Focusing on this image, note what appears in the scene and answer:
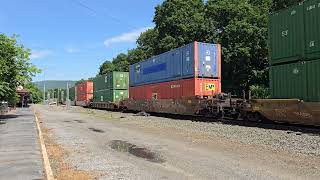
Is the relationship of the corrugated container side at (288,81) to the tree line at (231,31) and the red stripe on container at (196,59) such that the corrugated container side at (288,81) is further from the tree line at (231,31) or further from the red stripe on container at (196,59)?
the tree line at (231,31)

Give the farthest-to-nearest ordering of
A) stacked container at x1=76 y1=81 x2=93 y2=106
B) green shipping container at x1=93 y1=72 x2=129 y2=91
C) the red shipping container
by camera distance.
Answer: stacked container at x1=76 y1=81 x2=93 y2=106, green shipping container at x1=93 y1=72 x2=129 y2=91, the red shipping container

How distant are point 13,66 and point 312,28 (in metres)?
22.2

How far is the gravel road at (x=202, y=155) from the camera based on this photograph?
929cm

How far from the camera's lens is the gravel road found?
9.29 m

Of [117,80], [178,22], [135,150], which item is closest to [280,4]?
[178,22]

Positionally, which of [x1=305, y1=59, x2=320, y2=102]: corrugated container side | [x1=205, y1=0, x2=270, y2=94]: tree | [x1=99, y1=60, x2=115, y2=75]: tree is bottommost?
[x1=305, y1=59, x2=320, y2=102]: corrugated container side

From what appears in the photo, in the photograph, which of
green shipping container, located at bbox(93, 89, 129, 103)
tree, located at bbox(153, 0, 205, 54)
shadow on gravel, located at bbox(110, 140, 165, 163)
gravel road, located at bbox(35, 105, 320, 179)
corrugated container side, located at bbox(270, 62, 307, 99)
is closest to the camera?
gravel road, located at bbox(35, 105, 320, 179)

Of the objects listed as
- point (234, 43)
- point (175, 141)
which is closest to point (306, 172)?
point (175, 141)

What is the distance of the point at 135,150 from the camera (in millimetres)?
13375

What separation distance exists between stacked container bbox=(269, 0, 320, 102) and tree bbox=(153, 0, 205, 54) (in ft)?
103

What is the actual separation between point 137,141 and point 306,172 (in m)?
7.73

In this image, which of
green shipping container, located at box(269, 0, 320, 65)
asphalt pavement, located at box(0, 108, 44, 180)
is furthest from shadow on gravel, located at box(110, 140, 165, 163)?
green shipping container, located at box(269, 0, 320, 65)

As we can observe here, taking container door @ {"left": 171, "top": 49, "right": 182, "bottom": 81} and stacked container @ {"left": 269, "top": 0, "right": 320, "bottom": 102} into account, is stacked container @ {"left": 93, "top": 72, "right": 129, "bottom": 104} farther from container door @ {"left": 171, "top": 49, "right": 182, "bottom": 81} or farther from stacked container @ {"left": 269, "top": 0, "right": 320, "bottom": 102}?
stacked container @ {"left": 269, "top": 0, "right": 320, "bottom": 102}

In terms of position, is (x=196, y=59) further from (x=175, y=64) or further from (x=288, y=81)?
(x=288, y=81)
